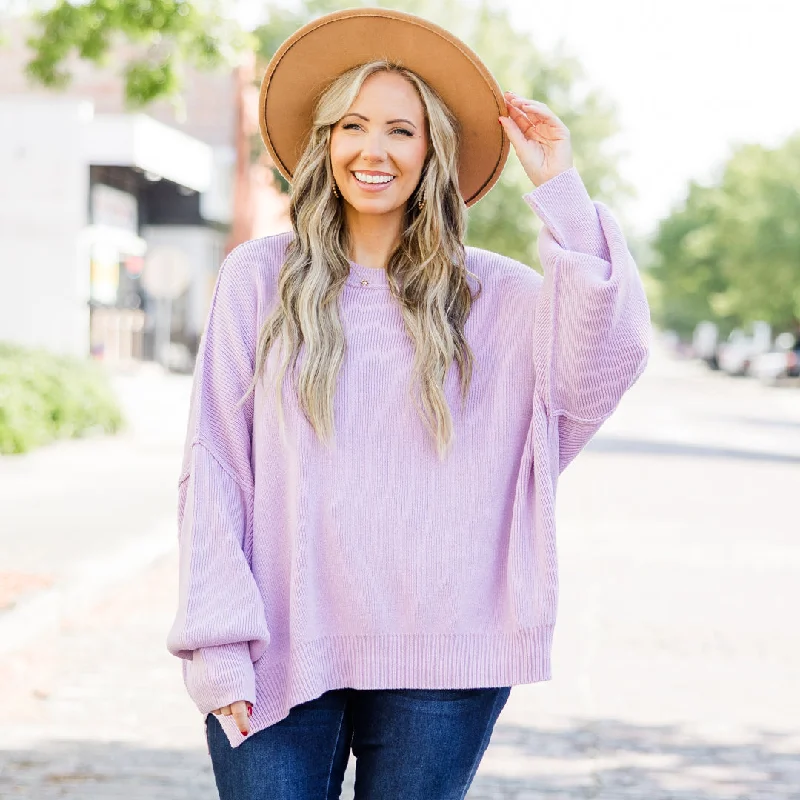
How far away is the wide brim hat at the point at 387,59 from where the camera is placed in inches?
101

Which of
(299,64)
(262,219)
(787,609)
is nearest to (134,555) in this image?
(787,609)

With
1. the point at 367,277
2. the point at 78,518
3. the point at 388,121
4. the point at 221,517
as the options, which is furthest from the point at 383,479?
the point at 78,518

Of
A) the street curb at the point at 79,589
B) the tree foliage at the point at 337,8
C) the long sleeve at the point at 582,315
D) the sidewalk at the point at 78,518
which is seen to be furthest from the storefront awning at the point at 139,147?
the long sleeve at the point at 582,315

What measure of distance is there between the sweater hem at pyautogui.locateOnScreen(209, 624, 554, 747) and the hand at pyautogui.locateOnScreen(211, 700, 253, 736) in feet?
0.26

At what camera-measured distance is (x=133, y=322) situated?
3650 cm

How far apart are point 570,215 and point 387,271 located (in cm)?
35

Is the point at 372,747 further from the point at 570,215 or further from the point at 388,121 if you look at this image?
the point at 388,121

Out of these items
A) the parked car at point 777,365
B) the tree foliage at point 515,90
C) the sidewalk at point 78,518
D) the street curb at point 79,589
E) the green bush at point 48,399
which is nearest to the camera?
the street curb at point 79,589

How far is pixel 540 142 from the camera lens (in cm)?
261

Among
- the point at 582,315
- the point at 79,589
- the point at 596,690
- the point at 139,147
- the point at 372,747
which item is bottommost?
the point at 79,589

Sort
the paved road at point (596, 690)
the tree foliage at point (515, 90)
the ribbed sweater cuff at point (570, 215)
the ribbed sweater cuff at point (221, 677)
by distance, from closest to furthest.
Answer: the ribbed sweater cuff at point (221, 677) → the ribbed sweater cuff at point (570, 215) → the paved road at point (596, 690) → the tree foliage at point (515, 90)

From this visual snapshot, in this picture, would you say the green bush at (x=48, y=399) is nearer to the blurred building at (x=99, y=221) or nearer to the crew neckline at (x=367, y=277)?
the blurred building at (x=99, y=221)

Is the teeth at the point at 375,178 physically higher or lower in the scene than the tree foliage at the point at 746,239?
higher

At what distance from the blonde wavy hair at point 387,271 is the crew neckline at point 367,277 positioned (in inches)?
0.6
